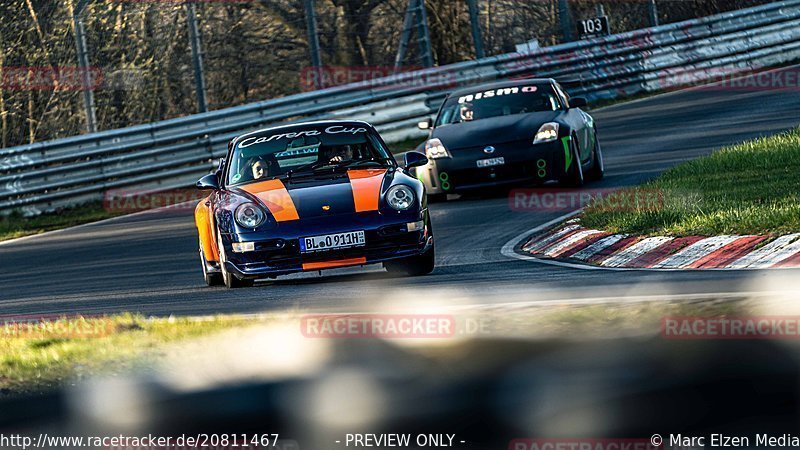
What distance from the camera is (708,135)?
57.5ft

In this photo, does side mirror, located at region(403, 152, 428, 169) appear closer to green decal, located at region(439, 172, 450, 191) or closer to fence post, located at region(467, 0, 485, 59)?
green decal, located at region(439, 172, 450, 191)

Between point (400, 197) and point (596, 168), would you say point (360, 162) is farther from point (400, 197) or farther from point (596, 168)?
point (596, 168)

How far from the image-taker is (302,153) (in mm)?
10359

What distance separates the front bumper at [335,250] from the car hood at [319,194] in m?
0.08

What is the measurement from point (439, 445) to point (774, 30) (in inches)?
963

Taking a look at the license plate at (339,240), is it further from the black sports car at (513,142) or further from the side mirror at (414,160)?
the black sports car at (513,142)

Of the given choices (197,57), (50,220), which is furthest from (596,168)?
(50,220)

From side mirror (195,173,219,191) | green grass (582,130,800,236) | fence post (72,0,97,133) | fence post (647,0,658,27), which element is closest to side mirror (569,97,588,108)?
green grass (582,130,800,236)

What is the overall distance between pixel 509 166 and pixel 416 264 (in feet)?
16.6

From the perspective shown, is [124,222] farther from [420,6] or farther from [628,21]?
[628,21]

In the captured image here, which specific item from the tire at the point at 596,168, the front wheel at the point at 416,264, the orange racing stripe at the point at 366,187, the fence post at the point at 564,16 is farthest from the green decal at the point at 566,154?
the fence post at the point at 564,16

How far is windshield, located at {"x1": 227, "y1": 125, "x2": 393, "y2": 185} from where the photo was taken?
10258 millimetres

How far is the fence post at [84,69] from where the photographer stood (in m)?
18.7

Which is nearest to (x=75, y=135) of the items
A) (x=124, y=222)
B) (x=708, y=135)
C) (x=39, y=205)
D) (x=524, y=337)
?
(x=39, y=205)
